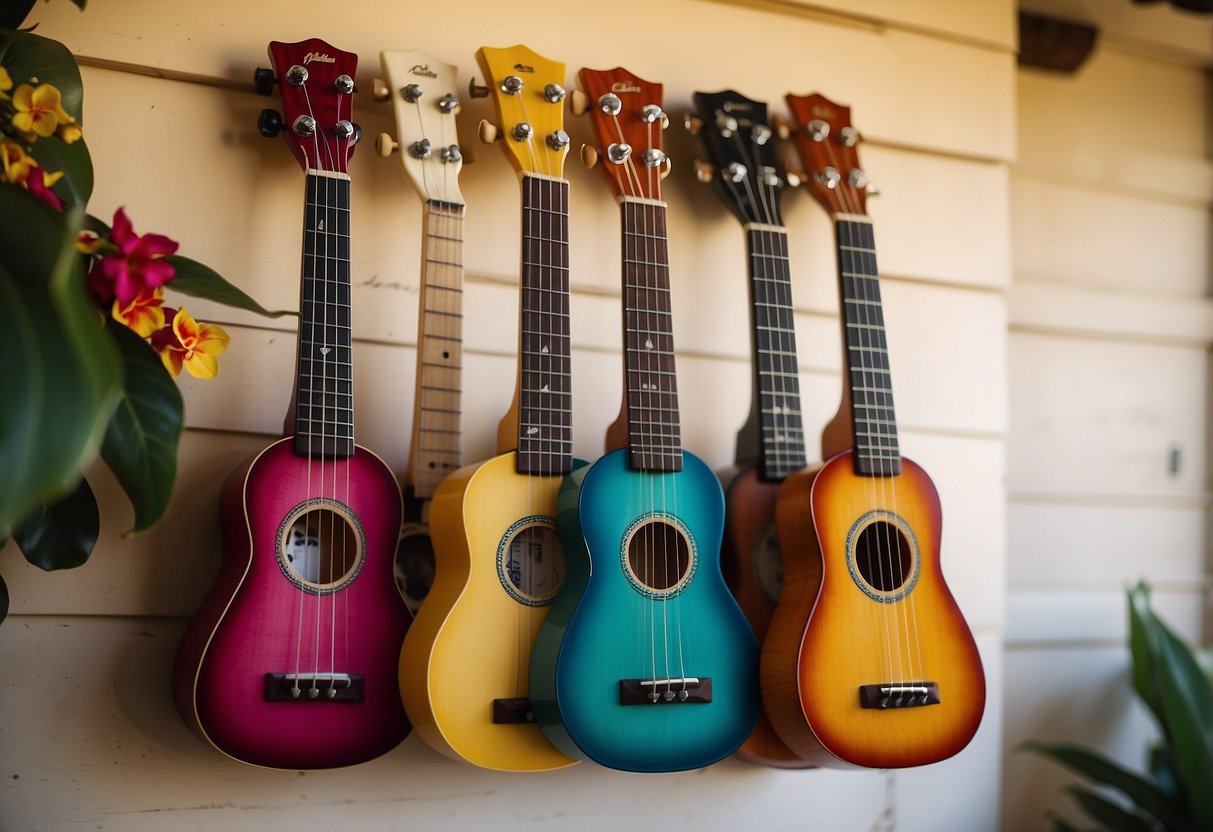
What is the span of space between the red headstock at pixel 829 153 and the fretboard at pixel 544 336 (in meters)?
0.47

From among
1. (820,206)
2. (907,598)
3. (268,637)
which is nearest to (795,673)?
(907,598)

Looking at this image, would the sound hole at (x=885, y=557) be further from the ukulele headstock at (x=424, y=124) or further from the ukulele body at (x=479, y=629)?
the ukulele headstock at (x=424, y=124)

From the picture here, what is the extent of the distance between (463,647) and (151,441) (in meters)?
0.47

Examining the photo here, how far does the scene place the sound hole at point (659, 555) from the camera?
1493 millimetres

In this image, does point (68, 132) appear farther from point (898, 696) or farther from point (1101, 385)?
point (1101, 385)

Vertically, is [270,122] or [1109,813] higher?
[270,122]

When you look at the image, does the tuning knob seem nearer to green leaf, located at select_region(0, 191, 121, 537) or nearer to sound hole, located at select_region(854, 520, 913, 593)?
sound hole, located at select_region(854, 520, 913, 593)

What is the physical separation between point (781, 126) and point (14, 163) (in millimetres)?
1163

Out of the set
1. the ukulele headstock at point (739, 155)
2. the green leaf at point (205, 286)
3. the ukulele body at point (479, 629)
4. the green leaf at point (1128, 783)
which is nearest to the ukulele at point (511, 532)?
the ukulele body at point (479, 629)

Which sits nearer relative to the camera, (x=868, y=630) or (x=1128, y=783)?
(x=868, y=630)

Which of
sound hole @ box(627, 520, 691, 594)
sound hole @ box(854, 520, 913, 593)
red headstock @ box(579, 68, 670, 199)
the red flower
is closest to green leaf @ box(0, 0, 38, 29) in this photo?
the red flower

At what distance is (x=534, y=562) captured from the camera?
4.83 feet

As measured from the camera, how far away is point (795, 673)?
143cm

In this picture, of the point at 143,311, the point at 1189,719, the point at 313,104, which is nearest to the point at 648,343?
the point at 313,104
